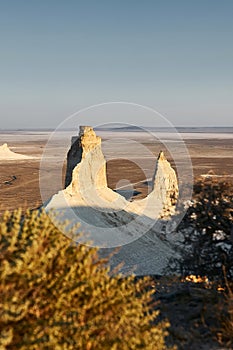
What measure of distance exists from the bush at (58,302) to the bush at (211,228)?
17.8 ft

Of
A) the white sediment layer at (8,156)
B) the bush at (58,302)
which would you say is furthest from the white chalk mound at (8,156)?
the bush at (58,302)

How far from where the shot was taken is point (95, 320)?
4.58 metres

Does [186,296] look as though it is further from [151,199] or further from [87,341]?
[151,199]

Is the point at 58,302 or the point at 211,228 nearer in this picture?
the point at 58,302

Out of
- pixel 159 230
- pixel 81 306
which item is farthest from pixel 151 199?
pixel 81 306

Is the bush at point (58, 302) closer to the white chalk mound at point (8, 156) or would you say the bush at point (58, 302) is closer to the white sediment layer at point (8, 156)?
the white sediment layer at point (8, 156)

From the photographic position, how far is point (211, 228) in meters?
10.3

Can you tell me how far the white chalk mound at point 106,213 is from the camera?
13188 mm

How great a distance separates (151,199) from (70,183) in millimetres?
6584

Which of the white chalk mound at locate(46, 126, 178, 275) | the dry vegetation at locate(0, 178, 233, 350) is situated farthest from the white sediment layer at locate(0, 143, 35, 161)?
the dry vegetation at locate(0, 178, 233, 350)

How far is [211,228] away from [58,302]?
6.40 m

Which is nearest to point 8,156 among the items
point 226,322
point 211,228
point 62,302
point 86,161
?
point 86,161

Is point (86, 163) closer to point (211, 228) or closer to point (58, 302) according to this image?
point (211, 228)

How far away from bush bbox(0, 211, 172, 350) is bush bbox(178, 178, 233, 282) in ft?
17.8
